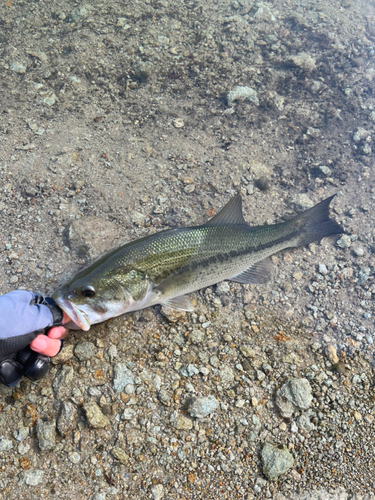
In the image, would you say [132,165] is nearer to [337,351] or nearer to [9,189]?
[9,189]

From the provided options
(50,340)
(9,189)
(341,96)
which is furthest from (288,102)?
(50,340)

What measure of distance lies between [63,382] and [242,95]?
5402 mm

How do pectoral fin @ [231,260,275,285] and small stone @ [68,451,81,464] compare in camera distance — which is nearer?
small stone @ [68,451,81,464]

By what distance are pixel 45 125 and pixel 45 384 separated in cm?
392

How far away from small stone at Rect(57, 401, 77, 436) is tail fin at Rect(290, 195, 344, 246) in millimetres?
3349

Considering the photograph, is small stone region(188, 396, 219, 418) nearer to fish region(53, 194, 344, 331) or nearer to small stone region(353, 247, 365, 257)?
fish region(53, 194, 344, 331)

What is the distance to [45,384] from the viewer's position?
3369 mm

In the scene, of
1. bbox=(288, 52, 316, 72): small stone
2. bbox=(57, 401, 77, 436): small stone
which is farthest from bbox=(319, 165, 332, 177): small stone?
bbox=(57, 401, 77, 436): small stone

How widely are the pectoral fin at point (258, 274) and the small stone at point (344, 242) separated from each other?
1153mm

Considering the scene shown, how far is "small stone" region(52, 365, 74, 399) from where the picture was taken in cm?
332

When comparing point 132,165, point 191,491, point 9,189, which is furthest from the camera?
point 132,165

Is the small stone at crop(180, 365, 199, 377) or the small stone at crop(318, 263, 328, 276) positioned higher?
the small stone at crop(180, 365, 199, 377)

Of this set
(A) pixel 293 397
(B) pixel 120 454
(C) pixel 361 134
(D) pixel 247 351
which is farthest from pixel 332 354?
(C) pixel 361 134

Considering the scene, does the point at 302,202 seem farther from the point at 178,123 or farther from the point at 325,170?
the point at 178,123
